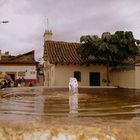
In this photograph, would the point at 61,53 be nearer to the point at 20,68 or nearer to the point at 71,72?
the point at 71,72

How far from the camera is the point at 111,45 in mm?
26031

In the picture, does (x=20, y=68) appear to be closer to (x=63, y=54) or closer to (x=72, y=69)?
(x=63, y=54)

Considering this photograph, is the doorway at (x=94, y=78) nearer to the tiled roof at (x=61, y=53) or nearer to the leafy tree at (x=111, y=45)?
the tiled roof at (x=61, y=53)

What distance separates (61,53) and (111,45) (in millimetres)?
5333

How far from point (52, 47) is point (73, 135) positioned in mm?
26865

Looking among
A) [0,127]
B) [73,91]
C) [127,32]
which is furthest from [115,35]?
[0,127]

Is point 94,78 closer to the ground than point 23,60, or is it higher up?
closer to the ground

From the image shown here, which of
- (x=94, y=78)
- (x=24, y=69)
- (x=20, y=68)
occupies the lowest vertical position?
(x=94, y=78)

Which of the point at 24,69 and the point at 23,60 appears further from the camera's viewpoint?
the point at 23,60

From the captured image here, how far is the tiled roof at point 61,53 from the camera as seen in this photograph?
29.0 metres

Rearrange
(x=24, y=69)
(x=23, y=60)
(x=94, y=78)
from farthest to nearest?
(x=23, y=60) → (x=24, y=69) → (x=94, y=78)

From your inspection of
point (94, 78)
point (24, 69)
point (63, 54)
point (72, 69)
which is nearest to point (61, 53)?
point (63, 54)

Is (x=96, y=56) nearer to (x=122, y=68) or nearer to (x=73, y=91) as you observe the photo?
(x=122, y=68)

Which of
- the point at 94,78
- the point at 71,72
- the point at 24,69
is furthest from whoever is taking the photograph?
the point at 24,69
